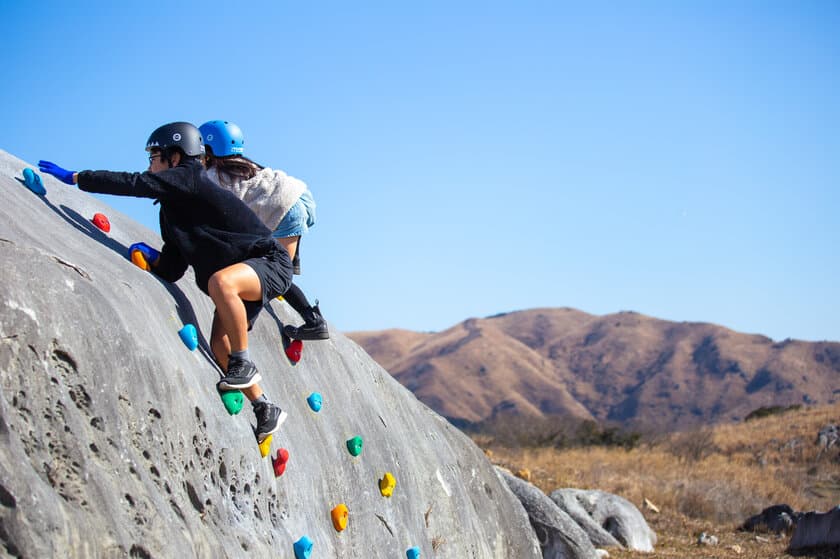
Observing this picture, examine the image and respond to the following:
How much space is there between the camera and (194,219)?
4.86 metres

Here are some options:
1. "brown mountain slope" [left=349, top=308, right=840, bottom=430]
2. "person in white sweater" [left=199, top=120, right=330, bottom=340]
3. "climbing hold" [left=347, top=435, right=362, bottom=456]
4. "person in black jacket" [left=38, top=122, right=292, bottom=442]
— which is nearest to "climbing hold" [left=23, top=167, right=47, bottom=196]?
"person in black jacket" [left=38, top=122, right=292, bottom=442]

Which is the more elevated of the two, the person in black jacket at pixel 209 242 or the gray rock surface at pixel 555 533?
the person in black jacket at pixel 209 242

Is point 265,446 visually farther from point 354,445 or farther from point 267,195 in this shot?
point 267,195

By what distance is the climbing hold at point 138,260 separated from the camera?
16.1ft

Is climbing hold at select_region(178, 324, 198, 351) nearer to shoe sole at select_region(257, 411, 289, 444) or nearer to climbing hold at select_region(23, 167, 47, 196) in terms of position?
shoe sole at select_region(257, 411, 289, 444)

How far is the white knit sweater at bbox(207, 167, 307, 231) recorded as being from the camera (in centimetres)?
577

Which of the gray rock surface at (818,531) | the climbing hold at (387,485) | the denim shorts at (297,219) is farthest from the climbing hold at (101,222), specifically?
the gray rock surface at (818,531)

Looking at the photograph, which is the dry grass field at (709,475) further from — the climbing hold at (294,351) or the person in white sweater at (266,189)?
the person in white sweater at (266,189)

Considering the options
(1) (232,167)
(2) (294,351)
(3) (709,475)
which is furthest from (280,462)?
(3) (709,475)

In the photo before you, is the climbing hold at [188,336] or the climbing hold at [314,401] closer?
the climbing hold at [188,336]

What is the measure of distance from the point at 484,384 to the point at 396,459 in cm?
7053

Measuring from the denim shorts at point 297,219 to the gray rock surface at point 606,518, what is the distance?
8043mm

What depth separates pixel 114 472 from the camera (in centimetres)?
363

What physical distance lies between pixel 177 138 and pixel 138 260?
67 centimetres
